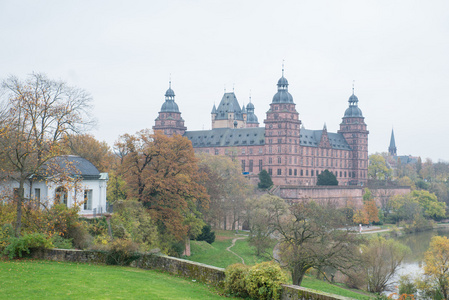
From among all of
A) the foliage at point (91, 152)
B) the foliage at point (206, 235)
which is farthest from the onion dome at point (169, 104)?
the foliage at point (206, 235)

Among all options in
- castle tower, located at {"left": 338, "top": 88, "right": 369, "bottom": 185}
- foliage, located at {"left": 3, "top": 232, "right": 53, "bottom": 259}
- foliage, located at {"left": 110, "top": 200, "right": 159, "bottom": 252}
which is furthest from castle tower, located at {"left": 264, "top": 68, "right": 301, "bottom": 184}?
foliage, located at {"left": 3, "top": 232, "right": 53, "bottom": 259}

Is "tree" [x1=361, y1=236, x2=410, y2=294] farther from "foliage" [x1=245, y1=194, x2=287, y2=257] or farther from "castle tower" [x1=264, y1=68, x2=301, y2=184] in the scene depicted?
"castle tower" [x1=264, y1=68, x2=301, y2=184]

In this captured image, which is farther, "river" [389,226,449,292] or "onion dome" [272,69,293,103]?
"onion dome" [272,69,293,103]

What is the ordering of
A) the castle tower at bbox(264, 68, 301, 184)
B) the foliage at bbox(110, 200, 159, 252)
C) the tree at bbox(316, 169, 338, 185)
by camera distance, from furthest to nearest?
the castle tower at bbox(264, 68, 301, 184) < the tree at bbox(316, 169, 338, 185) < the foliage at bbox(110, 200, 159, 252)

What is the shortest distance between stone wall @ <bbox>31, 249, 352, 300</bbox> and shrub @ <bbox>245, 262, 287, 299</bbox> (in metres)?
0.23

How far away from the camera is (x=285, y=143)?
99.1m

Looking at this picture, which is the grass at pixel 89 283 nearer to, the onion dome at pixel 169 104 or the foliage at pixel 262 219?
the foliage at pixel 262 219

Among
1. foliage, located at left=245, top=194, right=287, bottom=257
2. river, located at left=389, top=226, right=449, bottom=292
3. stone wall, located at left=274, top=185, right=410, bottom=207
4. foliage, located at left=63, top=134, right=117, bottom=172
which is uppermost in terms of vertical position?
foliage, located at left=63, top=134, right=117, bottom=172

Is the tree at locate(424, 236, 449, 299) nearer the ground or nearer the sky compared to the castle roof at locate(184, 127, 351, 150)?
nearer the ground

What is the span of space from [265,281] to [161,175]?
2230 cm

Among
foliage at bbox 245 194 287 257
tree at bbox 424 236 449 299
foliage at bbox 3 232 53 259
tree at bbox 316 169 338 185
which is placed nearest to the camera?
foliage at bbox 3 232 53 259

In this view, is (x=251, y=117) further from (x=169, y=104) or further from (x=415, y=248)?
(x=415, y=248)

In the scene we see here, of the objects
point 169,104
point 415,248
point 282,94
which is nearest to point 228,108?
point 169,104

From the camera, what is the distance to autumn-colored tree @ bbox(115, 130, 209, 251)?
36.1m
